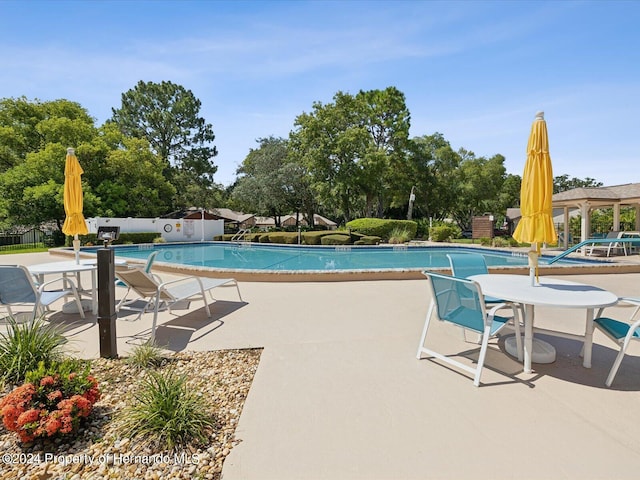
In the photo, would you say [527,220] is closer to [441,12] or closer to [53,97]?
[441,12]

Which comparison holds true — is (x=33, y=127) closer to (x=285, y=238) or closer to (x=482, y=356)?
(x=285, y=238)

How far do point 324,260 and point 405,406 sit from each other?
12.1 m

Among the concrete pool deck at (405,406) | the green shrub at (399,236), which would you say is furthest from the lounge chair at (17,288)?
the green shrub at (399,236)

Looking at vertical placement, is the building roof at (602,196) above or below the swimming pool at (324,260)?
above

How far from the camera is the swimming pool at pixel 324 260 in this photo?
299 inches

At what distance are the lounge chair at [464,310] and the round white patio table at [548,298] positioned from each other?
0.63 feet

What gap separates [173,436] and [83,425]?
69cm

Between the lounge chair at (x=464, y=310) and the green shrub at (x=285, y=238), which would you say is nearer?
the lounge chair at (x=464, y=310)

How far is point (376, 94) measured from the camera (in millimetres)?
27609

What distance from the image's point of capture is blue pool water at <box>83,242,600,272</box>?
1262cm

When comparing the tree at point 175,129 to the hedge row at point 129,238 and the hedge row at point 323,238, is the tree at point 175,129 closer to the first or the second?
the hedge row at point 129,238

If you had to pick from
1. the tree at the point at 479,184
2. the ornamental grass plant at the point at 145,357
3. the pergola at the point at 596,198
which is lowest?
the ornamental grass plant at the point at 145,357

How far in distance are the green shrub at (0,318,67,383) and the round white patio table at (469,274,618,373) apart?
3718 millimetres

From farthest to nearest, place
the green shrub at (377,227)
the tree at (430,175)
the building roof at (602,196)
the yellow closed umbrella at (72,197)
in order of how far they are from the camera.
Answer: the tree at (430,175) < the green shrub at (377,227) < the building roof at (602,196) < the yellow closed umbrella at (72,197)
